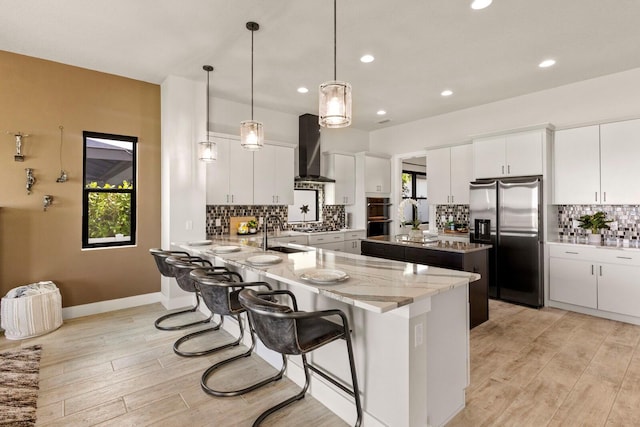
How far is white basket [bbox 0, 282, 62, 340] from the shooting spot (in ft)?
10.8

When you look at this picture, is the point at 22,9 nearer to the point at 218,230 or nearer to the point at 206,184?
the point at 206,184

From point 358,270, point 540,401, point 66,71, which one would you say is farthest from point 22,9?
point 540,401

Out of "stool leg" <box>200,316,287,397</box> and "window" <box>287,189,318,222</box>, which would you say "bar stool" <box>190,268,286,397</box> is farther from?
"window" <box>287,189,318,222</box>

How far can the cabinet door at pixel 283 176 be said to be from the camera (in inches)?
216

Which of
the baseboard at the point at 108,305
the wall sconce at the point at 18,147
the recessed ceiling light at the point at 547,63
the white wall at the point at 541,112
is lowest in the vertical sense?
the baseboard at the point at 108,305

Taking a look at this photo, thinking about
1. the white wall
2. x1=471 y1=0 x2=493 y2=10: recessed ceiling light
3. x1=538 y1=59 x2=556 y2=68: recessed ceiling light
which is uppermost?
x1=538 y1=59 x2=556 y2=68: recessed ceiling light

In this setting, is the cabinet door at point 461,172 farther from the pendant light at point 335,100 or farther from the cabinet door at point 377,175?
the pendant light at point 335,100

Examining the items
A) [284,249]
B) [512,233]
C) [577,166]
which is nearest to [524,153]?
[577,166]

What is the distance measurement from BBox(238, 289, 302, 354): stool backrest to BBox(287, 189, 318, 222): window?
420cm

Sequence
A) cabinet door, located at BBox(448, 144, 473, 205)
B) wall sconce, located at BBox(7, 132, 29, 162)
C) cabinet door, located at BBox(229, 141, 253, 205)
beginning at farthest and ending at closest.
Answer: cabinet door, located at BBox(448, 144, 473, 205), cabinet door, located at BBox(229, 141, 253, 205), wall sconce, located at BBox(7, 132, 29, 162)

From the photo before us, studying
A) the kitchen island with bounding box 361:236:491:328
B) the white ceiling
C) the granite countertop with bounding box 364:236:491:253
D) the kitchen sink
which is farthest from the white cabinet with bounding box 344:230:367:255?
the white ceiling

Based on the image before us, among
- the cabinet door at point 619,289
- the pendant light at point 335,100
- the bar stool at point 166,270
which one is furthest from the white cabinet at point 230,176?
the cabinet door at point 619,289

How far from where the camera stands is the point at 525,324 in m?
3.74

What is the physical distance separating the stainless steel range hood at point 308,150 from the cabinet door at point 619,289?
4.26 metres
